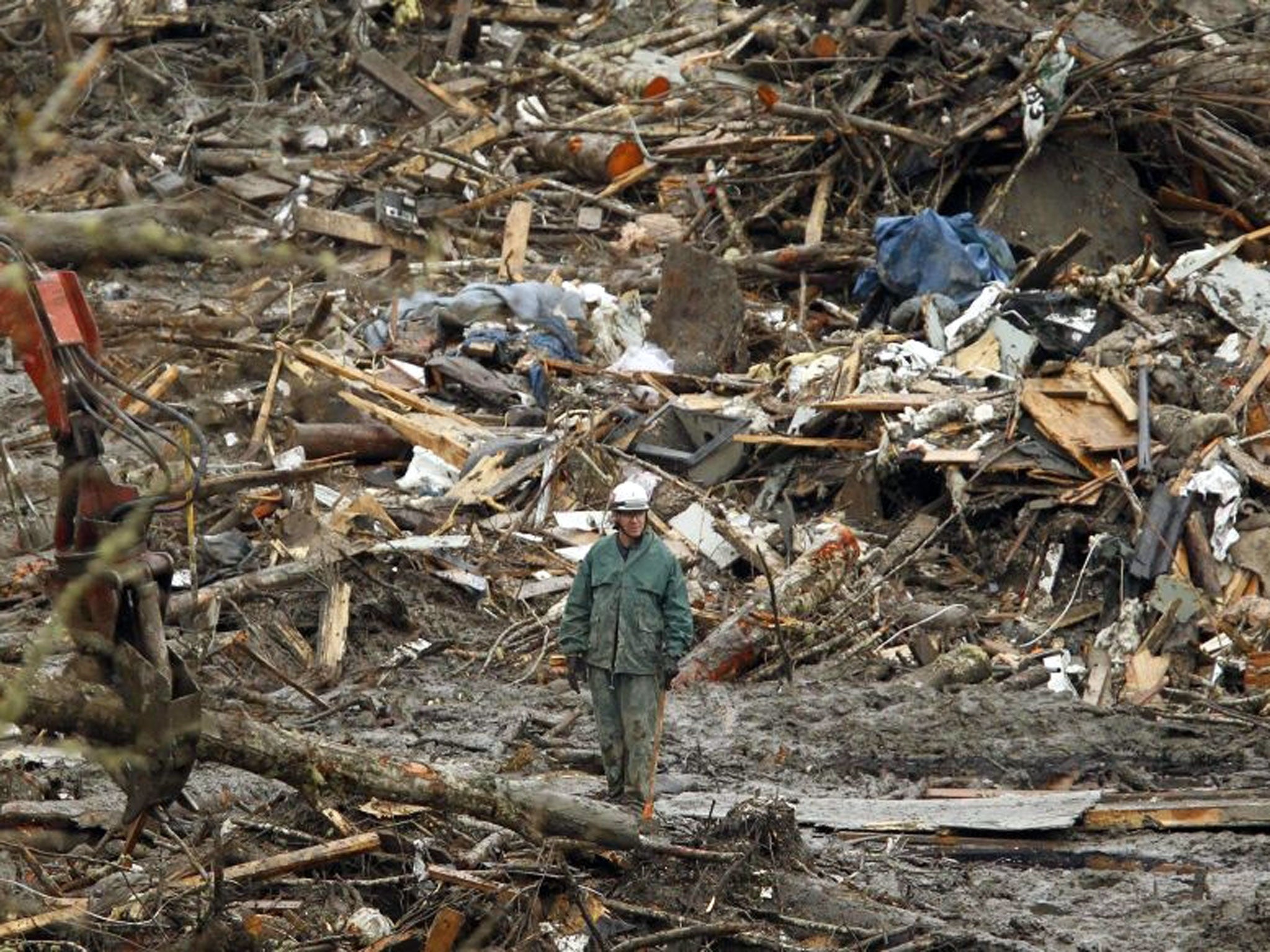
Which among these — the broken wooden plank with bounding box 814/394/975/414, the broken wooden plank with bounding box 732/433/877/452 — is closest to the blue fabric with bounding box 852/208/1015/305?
the broken wooden plank with bounding box 814/394/975/414

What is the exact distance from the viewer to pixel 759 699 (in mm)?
11555

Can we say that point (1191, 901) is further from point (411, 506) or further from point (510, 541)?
point (411, 506)

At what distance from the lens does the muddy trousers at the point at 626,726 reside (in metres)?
9.41

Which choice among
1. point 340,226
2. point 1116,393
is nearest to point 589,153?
point 340,226

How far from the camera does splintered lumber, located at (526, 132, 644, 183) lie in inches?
822

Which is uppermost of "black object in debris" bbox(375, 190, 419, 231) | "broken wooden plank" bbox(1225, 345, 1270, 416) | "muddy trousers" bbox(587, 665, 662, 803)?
"muddy trousers" bbox(587, 665, 662, 803)

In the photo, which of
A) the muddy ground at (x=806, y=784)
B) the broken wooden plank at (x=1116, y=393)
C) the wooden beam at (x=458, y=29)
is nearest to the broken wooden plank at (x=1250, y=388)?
the broken wooden plank at (x=1116, y=393)

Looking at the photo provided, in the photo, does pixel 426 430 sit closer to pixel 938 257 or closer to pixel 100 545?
pixel 938 257

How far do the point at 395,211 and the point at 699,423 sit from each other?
5.66 metres

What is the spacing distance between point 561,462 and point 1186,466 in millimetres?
4583

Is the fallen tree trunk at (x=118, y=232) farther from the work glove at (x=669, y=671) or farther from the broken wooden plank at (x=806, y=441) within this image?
the broken wooden plank at (x=806, y=441)

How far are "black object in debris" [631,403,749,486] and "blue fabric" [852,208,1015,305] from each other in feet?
8.52

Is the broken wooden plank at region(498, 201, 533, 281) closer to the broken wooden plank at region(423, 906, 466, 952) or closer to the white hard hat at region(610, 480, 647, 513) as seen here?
the white hard hat at region(610, 480, 647, 513)

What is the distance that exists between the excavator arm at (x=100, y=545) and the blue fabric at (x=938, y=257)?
10.8 metres
